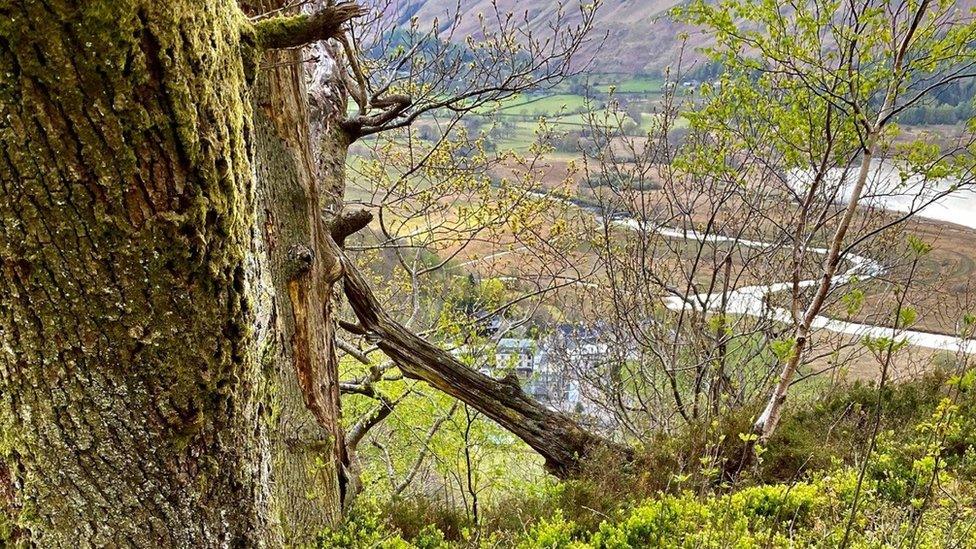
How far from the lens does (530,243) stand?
7.81 m

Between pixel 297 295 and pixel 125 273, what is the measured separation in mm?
2182

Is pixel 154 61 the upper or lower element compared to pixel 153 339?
upper

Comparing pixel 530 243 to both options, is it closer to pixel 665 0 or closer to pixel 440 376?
pixel 440 376

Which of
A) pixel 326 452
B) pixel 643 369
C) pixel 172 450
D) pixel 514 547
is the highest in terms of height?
pixel 172 450

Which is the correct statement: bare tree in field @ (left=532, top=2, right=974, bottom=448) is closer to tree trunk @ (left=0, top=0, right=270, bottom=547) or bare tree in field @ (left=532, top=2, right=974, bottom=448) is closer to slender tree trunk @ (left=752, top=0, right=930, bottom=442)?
slender tree trunk @ (left=752, top=0, right=930, bottom=442)

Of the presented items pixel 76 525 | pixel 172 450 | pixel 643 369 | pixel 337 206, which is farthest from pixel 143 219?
pixel 643 369

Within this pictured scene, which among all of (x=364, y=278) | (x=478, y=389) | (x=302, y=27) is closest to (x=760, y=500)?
(x=478, y=389)

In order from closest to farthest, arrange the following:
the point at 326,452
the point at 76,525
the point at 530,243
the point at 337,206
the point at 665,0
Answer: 1. the point at 76,525
2. the point at 326,452
3. the point at 337,206
4. the point at 530,243
5. the point at 665,0

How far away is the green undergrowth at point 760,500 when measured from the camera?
2898mm

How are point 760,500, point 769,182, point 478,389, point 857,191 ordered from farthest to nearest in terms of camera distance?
1. point 769,182
2. point 478,389
3. point 857,191
4. point 760,500

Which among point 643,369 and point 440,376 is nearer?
point 440,376

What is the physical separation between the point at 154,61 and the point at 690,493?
3.55m

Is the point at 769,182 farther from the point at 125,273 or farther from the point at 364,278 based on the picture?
the point at 125,273

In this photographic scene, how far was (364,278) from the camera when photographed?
4.80 m
